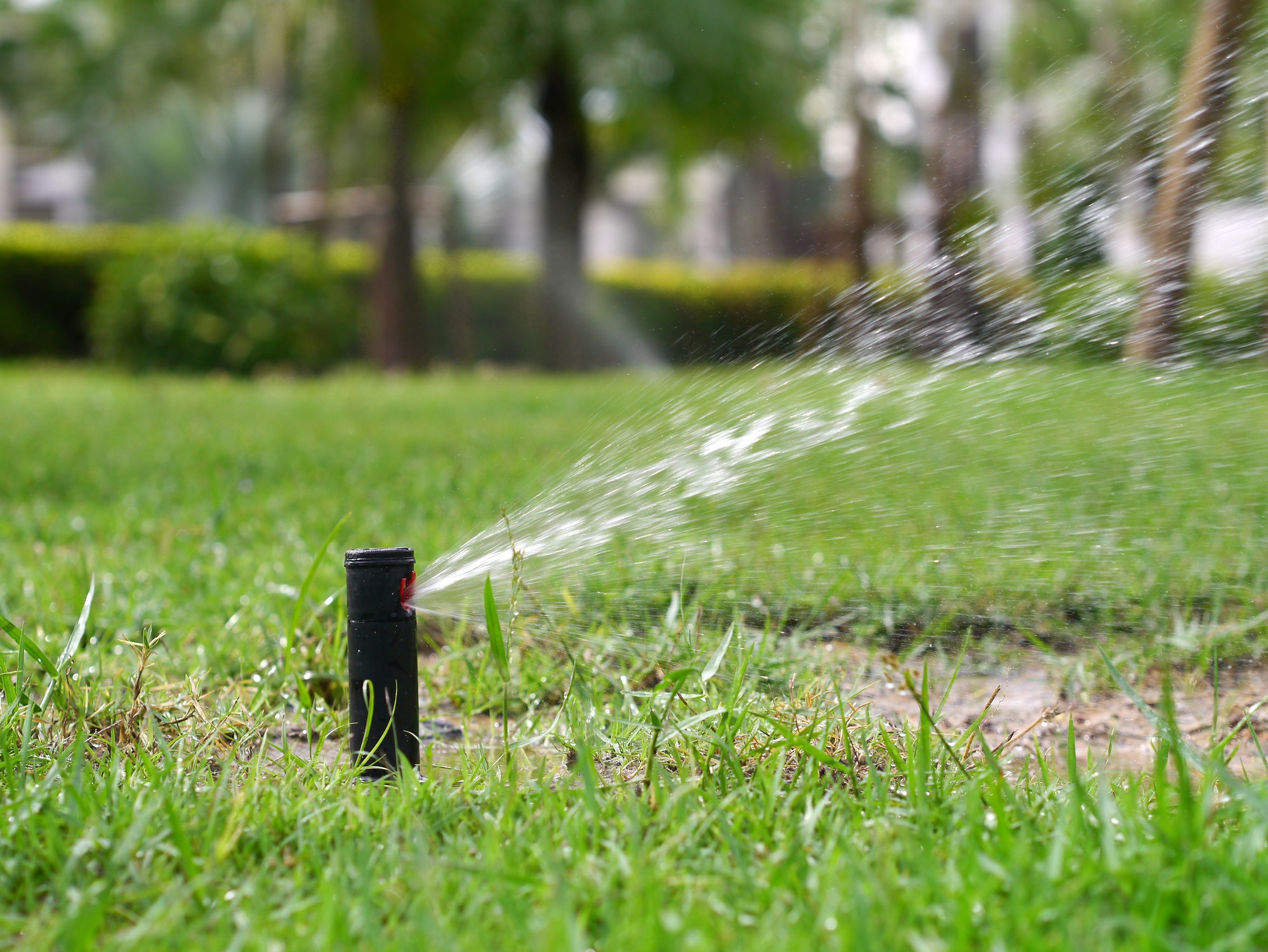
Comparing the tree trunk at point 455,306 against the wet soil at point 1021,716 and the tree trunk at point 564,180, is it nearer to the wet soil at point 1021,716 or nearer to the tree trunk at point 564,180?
the tree trunk at point 564,180

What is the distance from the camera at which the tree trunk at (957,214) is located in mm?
3004

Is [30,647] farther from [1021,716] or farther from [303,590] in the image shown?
[1021,716]

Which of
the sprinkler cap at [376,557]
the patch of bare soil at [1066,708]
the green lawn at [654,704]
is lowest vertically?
the patch of bare soil at [1066,708]

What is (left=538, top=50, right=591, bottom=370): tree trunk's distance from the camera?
1345cm

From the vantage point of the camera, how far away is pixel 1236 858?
114 cm

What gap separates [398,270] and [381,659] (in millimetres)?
10900

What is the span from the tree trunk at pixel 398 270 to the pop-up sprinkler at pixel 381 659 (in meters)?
10.7

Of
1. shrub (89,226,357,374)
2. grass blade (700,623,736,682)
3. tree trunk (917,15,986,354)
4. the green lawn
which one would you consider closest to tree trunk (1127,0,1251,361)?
the green lawn

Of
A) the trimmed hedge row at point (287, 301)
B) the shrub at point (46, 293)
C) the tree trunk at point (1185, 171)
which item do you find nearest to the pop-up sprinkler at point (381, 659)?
the trimmed hedge row at point (287, 301)

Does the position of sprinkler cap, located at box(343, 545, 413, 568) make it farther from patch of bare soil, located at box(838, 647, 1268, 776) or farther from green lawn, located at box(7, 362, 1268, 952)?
patch of bare soil, located at box(838, 647, 1268, 776)

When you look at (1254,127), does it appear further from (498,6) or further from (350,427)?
(498,6)

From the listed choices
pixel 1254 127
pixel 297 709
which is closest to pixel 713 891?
pixel 297 709

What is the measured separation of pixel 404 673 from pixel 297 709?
17.0 inches

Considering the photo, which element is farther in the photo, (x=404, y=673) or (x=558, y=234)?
(x=558, y=234)
